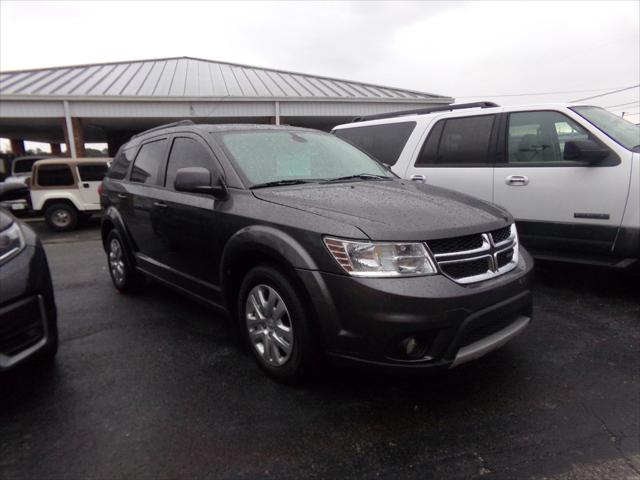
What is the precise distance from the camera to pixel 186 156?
3521 mm

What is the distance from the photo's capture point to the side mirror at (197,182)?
283 cm

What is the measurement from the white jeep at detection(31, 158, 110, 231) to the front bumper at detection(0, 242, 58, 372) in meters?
8.50

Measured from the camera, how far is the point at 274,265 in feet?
8.74

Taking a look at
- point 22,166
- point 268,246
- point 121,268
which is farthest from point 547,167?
point 22,166

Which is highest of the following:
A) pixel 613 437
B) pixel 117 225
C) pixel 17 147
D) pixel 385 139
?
pixel 17 147

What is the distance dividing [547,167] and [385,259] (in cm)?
287

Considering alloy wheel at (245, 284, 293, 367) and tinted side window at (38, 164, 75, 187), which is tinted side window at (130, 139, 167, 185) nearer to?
alloy wheel at (245, 284, 293, 367)

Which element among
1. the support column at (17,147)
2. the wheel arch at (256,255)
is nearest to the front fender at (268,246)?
the wheel arch at (256,255)

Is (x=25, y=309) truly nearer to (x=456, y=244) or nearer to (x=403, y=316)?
(x=403, y=316)

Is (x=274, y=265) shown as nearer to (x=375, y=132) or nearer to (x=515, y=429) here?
(x=515, y=429)

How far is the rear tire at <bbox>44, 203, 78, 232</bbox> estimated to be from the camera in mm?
10234

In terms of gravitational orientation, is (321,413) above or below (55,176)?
below

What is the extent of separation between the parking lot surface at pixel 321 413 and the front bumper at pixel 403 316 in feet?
1.31

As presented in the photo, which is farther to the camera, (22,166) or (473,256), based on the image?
(22,166)
